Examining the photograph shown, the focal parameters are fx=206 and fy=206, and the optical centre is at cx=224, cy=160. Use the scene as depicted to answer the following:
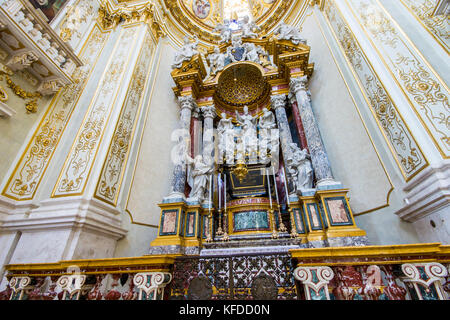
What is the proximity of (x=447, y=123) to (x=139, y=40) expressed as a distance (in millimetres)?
6665

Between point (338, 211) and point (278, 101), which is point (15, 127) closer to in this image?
point (278, 101)

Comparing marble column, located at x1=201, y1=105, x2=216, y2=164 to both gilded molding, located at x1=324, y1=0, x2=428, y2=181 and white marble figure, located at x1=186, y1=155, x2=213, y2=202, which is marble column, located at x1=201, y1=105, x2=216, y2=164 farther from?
gilded molding, located at x1=324, y1=0, x2=428, y2=181

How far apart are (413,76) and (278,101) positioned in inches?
110

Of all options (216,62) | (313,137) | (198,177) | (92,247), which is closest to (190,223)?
(198,177)

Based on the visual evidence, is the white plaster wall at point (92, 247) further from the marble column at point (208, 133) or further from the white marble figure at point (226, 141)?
the white marble figure at point (226, 141)

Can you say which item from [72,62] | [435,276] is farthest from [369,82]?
[72,62]

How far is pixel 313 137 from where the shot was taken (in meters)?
4.45

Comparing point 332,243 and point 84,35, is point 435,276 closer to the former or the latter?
point 332,243

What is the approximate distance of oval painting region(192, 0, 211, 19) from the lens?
865cm

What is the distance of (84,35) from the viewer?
515 cm

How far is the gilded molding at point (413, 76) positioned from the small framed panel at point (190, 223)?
3929 mm

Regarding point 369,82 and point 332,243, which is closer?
point 332,243
